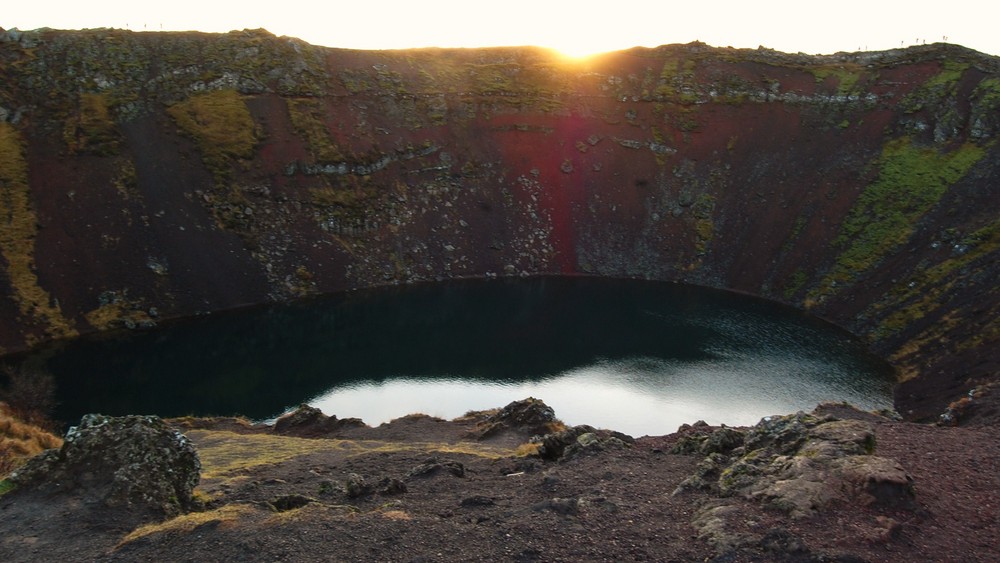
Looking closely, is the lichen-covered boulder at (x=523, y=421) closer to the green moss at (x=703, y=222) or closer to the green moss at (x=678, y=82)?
the green moss at (x=703, y=222)

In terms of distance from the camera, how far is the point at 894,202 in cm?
7112

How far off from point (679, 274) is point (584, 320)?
56.1ft

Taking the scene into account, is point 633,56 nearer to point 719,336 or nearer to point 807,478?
point 719,336

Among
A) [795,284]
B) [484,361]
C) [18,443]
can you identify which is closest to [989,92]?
[795,284]

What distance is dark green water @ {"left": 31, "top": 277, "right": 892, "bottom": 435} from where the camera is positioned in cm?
4706

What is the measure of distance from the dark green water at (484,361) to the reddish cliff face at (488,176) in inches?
163

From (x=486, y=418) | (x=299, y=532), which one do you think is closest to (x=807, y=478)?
(x=299, y=532)

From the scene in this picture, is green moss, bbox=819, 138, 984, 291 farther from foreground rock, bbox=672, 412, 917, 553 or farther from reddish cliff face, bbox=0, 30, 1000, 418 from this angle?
foreground rock, bbox=672, 412, 917, 553

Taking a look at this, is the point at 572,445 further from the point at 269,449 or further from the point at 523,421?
the point at 269,449

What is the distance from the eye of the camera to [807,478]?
15898 millimetres

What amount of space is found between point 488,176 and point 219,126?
98.2 ft

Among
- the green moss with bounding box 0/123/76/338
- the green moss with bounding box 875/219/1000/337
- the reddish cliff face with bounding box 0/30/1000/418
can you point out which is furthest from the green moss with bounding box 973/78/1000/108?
the green moss with bounding box 0/123/76/338

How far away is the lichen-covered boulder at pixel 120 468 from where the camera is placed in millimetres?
17516

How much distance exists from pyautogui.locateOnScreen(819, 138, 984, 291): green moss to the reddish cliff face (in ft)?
0.72
